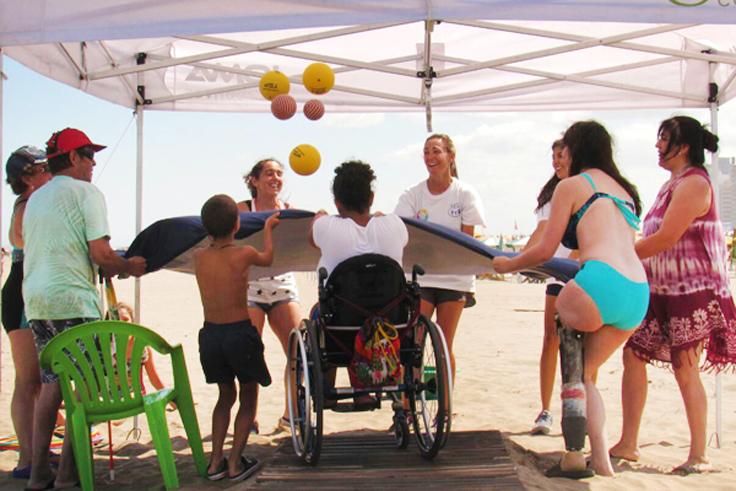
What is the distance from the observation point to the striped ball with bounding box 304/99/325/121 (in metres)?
5.31

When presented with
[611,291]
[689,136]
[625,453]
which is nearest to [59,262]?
[611,291]

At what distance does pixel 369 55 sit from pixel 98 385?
3.76 meters

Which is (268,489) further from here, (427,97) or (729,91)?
(729,91)

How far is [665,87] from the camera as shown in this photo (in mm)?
5922

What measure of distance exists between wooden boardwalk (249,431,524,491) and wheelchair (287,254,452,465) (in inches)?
4.4

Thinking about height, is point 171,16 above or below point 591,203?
above

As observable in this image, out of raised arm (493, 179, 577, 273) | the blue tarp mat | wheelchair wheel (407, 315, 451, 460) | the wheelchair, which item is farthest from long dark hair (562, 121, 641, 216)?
wheelchair wheel (407, 315, 451, 460)

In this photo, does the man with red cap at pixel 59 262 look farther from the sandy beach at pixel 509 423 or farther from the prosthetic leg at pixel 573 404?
the prosthetic leg at pixel 573 404

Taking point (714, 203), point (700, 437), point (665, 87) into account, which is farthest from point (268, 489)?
point (665, 87)

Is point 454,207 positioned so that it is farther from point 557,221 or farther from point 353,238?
point 557,221

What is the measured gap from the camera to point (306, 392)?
3.39 metres

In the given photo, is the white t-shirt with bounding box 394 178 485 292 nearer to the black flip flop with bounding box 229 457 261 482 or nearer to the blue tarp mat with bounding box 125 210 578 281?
the blue tarp mat with bounding box 125 210 578 281

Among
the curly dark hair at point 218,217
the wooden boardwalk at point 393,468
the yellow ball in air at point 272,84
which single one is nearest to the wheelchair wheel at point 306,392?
the wooden boardwalk at point 393,468

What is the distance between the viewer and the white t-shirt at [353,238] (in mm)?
3775
